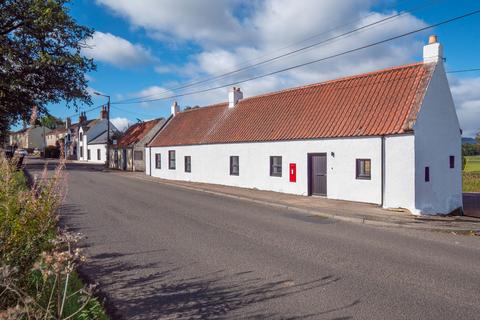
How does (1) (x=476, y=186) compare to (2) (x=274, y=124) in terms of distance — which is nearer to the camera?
(2) (x=274, y=124)

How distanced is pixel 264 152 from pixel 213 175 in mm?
5269

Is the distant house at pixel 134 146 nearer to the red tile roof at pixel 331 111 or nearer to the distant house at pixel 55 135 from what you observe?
the red tile roof at pixel 331 111

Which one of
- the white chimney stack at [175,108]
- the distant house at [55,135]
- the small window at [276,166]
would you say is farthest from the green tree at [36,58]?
the distant house at [55,135]

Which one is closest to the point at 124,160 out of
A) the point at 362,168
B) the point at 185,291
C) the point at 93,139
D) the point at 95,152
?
the point at 95,152

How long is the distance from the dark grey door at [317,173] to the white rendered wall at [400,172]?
3.12 meters

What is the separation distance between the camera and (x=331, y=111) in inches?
699

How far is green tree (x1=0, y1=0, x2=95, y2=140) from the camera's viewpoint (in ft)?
87.5

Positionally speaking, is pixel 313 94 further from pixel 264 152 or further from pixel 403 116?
pixel 403 116

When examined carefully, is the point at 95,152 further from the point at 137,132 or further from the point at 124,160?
the point at 137,132

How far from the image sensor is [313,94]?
2009 cm

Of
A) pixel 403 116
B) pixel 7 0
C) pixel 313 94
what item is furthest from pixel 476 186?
→ pixel 7 0

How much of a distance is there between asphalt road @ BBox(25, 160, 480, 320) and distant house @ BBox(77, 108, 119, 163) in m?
52.7

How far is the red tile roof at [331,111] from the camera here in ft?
48.8

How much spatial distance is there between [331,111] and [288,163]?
128 inches
